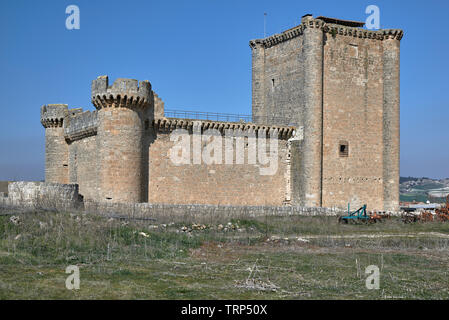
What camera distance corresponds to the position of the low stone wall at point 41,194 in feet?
57.8

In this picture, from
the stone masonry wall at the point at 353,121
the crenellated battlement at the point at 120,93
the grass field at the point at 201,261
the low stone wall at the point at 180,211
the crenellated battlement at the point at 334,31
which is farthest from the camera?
the stone masonry wall at the point at 353,121

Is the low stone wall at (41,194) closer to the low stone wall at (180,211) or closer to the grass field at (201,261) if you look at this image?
the low stone wall at (180,211)

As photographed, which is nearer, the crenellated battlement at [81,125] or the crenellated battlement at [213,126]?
the crenellated battlement at [81,125]

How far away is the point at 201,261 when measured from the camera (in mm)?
11281

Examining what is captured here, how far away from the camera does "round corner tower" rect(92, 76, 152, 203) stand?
2156 cm

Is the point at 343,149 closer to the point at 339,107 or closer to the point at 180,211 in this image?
the point at 339,107

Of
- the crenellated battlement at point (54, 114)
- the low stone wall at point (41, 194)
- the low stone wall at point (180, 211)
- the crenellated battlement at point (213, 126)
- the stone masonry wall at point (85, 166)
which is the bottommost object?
the low stone wall at point (180, 211)

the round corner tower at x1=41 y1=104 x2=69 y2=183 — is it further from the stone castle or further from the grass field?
the grass field

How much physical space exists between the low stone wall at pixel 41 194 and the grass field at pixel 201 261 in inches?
Result: 123

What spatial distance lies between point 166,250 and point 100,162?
1037cm

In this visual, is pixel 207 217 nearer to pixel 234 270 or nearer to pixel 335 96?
pixel 234 270

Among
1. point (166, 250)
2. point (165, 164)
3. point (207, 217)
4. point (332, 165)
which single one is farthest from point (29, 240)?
point (332, 165)

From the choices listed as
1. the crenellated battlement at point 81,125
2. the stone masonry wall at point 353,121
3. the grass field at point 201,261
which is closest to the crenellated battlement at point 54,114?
the crenellated battlement at point 81,125

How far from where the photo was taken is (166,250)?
12422 millimetres
